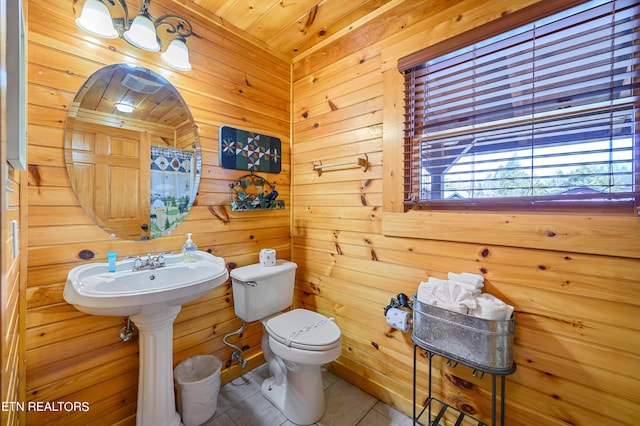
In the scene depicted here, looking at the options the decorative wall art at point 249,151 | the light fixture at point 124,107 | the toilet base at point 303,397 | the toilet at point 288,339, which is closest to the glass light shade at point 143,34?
the light fixture at point 124,107

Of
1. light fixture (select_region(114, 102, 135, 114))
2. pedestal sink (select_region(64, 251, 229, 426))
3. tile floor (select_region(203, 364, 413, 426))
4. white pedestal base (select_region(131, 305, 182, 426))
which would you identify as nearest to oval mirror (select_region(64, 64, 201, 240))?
light fixture (select_region(114, 102, 135, 114))

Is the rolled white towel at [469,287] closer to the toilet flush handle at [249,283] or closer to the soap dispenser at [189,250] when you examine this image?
the toilet flush handle at [249,283]

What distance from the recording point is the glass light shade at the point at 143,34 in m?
1.37

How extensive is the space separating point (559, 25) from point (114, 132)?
2198 millimetres

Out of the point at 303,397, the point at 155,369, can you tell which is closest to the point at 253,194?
the point at 155,369

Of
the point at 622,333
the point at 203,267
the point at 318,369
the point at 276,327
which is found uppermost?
the point at 203,267

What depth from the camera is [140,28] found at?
54.4 inches

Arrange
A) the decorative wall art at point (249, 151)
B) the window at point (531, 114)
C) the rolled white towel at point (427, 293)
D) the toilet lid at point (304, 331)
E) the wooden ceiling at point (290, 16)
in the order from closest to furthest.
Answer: the window at point (531, 114), the rolled white towel at point (427, 293), the toilet lid at point (304, 331), the wooden ceiling at point (290, 16), the decorative wall art at point (249, 151)

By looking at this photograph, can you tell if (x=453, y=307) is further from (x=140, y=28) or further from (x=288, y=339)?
(x=140, y=28)

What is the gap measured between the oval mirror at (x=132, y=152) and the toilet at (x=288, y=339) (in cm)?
62

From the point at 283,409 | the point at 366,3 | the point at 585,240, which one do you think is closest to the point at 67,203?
the point at 283,409

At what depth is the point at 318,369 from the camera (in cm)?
156

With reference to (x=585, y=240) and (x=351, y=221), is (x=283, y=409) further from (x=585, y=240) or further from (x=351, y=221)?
(x=585, y=240)

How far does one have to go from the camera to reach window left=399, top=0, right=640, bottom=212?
1078 mm
